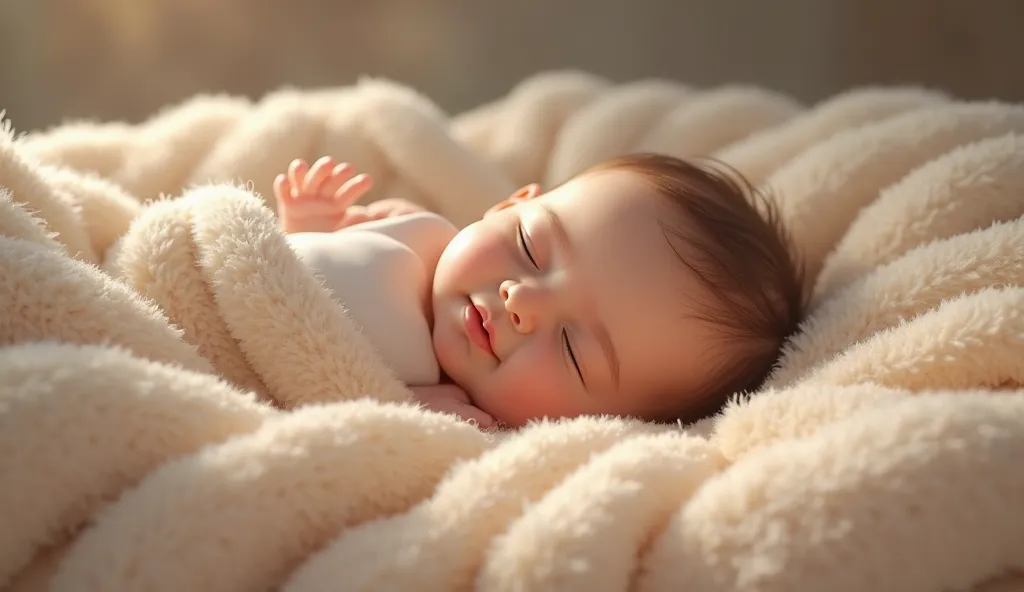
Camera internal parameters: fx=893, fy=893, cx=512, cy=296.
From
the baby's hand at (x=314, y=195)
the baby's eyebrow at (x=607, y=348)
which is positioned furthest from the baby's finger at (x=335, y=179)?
the baby's eyebrow at (x=607, y=348)

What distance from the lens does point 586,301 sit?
2.52 feet

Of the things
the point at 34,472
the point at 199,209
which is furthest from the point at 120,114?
the point at 34,472

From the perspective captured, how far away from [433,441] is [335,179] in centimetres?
49

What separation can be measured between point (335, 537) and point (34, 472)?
15 centimetres

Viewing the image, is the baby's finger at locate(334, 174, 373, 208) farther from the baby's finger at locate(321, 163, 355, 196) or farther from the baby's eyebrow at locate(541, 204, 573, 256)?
the baby's eyebrow at locate(541, 204, 573, 256)

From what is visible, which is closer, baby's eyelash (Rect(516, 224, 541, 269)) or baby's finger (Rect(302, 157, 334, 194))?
baby's eyelash (Rect(516, 224, 541, 269))

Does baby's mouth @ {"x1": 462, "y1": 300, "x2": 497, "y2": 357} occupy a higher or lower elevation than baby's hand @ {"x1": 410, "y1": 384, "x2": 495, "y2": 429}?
higher

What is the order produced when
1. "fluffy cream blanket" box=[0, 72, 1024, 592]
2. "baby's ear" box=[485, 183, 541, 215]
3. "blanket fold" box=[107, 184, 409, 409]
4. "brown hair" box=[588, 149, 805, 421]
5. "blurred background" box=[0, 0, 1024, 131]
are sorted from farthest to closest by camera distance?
"blurred background" box=[0, 0, 1024, 131] < "baby's ear" box=[485, 183, 541, 215] < "brown hair" box=[588, 149, 805, 421] < "blanket fold" box=[107, 184, 409, 409] < "fluffy cream blanket" box=[0, 72, 1024, 592]

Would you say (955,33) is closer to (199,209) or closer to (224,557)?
(199,209)

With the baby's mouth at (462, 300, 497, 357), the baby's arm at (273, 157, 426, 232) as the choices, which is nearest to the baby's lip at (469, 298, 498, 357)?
the baby's mouth at (462, 300, 497, 357)

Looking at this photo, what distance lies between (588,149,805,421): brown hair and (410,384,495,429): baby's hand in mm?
182

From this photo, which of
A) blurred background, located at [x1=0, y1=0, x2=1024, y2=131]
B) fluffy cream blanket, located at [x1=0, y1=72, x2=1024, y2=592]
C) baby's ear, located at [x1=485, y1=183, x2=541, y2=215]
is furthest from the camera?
blurred background, located at [x1=0, y1=0, x2=1024, y2=131]

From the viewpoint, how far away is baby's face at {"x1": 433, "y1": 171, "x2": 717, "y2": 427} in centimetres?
77

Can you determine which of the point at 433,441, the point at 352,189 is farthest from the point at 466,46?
the point at 433,441
